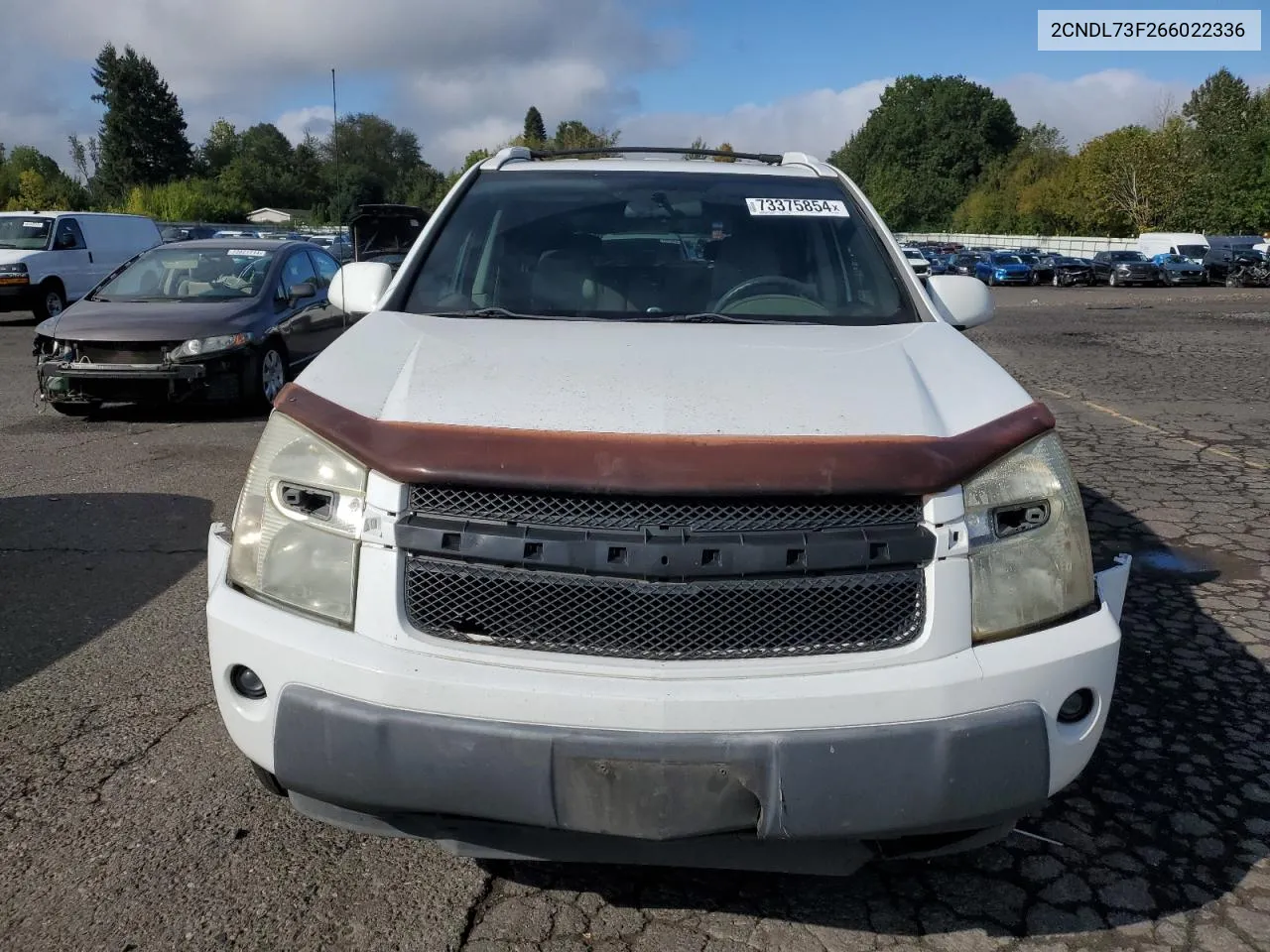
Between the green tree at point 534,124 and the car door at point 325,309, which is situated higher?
the green tree at point 534,124

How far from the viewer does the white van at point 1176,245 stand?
42594 millimetres

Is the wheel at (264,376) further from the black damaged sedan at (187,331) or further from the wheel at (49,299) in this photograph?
the wheel at (49,299)

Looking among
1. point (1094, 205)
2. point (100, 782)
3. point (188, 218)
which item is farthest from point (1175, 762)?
point (1094, 205)

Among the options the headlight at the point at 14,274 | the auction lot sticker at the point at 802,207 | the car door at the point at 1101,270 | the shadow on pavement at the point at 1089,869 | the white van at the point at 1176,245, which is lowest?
the shadow on pavement at the point at 1089,869

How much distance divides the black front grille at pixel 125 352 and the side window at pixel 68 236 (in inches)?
430

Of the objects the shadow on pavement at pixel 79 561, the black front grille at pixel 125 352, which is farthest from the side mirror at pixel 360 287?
the black front grille at pixel 125 352

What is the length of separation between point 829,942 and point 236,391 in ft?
24.7

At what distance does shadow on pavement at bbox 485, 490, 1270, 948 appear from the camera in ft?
8.39

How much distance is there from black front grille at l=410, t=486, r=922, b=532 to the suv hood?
0.17 meters

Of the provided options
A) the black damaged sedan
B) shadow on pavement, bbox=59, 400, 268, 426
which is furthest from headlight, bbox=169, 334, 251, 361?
shadow on pavement, bbox=59, 400, 268, 426

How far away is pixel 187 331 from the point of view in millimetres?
8570

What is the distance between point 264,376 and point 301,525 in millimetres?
7249

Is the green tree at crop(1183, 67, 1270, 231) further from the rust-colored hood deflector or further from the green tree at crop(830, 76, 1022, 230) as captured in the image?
the rust-colored hood deflector

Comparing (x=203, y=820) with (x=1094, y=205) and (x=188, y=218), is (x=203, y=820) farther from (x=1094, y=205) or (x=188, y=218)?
(x=1094, y=205)
